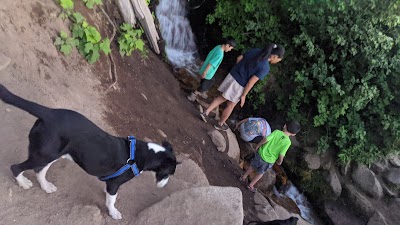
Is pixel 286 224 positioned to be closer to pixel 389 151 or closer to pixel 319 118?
pixel 319 118

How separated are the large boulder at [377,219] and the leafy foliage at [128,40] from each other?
22.9ft

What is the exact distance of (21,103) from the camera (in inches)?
117

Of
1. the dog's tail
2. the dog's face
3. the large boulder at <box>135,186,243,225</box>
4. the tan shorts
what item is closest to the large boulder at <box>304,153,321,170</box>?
the tan shorts

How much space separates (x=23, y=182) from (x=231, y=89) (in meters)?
4.38

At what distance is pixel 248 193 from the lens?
7258 millimetres

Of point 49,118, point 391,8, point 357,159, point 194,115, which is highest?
point 391,8

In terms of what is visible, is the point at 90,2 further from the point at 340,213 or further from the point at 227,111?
the point at 340,213

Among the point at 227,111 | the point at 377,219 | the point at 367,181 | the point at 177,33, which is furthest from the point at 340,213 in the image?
the point at 177,33

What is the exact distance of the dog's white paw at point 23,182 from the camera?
3396 millimetres

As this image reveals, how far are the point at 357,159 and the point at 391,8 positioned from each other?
386 centimetres

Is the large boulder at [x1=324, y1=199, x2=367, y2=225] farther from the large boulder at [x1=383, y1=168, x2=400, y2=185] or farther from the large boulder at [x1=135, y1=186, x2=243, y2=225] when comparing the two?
the large boulder at [x1=135, y1=186, x2=243, y2=225]

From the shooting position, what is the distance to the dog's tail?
9.63 ft

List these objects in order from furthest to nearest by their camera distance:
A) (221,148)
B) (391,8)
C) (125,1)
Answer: (391,8) → (221,148) → (125,1)

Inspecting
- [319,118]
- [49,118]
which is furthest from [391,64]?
[49,118]
